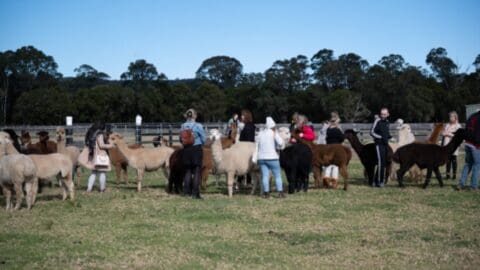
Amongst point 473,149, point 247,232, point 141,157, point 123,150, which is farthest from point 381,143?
point 247,232

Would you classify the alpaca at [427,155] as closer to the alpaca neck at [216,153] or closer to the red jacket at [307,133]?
the red jacket at [307,133]

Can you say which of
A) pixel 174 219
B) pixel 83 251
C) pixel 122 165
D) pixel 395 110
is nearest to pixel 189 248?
pixel 83 251

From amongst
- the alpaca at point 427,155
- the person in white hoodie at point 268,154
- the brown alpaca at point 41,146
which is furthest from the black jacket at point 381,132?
the brown alpaca at point 41,146

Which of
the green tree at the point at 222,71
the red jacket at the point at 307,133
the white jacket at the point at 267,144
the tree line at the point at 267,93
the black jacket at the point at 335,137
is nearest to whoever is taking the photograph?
the white jacket at the point at 267,144

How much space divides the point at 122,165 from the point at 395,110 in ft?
164

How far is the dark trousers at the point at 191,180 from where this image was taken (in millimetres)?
12203

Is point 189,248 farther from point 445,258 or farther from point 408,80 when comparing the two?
point 408,80

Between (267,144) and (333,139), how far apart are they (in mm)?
3090

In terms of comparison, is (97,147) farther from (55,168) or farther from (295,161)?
(295,161)

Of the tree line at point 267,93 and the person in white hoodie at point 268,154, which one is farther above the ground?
the tree line at point 267,93

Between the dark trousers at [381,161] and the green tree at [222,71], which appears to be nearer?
the dark trousers at [381,161]

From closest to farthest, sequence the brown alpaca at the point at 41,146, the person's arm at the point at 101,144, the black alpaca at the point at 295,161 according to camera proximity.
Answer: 1. the black alpaca at the point at 295,161
2. the person's arm at the point at 101,144
3. the brown alpaca at the point at 41,146

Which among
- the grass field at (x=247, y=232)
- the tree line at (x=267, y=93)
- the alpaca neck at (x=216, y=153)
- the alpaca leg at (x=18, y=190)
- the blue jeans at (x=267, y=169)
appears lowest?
the grass field at (x=247, y=232)

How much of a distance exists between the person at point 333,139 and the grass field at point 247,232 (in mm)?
1340
